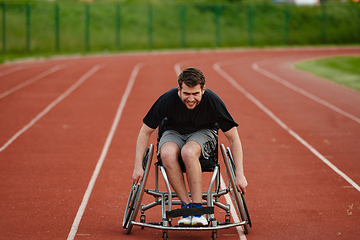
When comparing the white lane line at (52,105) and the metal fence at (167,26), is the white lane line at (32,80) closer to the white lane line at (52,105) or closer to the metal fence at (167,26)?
the white lane line at (52,105)

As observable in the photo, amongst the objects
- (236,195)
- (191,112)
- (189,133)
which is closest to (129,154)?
(189,133)

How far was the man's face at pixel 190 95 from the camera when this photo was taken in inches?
143

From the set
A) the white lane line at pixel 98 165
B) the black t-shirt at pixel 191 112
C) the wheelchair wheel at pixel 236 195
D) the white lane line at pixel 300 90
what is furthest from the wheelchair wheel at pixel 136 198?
the white lane line at pixel 300 90

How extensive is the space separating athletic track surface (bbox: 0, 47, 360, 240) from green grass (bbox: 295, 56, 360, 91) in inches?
36.5

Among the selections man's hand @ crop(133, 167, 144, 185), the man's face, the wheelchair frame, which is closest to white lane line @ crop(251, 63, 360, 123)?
the wheelchair frame

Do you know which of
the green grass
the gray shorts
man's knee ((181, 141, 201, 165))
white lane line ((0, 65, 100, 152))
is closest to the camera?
man's knee ((181, 141, 201, 165))

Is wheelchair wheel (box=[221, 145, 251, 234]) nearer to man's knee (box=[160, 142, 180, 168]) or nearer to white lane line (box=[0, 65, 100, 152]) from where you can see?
man's knee (box=[160, 142, 180, 168])

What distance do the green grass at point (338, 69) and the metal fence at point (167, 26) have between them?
10.6 metres

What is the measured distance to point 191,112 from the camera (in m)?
3.89

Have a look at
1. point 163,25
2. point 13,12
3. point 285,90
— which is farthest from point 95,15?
point 285,90

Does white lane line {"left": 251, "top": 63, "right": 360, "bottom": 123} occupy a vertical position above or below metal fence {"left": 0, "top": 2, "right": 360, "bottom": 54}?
below

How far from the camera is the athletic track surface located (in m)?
4.07

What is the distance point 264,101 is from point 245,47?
65.8 ft

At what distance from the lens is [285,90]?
13031mm
